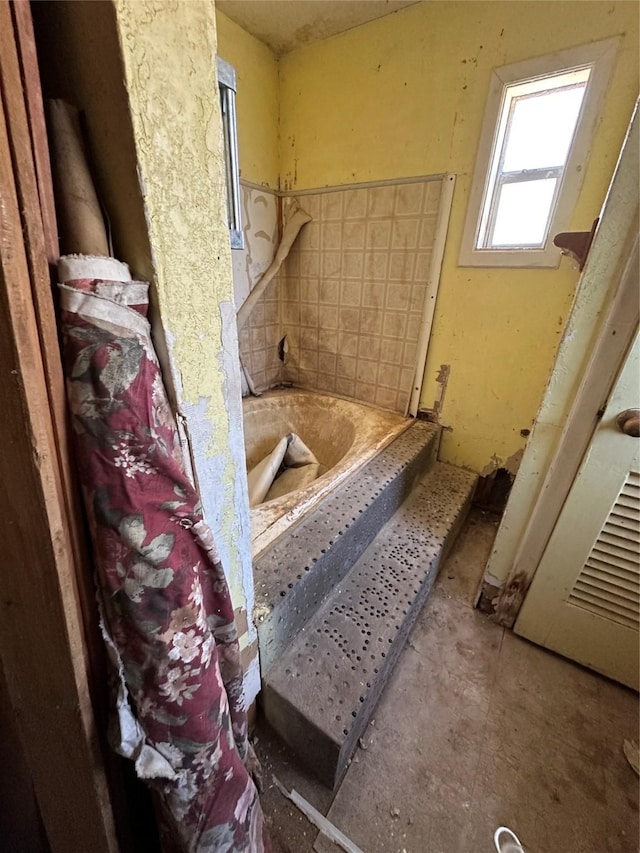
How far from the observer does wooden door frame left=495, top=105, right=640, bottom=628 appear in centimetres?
84

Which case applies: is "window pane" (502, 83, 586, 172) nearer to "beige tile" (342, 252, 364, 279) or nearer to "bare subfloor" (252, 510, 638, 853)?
"beige tile" (342, 252, 364, 279)

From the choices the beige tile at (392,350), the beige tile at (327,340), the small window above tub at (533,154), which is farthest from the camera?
the beige tile at (327,340)

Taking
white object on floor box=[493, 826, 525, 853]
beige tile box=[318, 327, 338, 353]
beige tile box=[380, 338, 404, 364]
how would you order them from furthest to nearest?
beige tile box=[318, 327, 338, 353], beige tile box=[380, 338, 404, 364], white object on floor box=[493, 826, 525, 853]

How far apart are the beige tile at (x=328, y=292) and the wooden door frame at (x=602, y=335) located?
134cm

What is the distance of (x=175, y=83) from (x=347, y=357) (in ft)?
5.85

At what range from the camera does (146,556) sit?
1.30 feet

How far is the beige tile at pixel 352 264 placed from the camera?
75.5 inches

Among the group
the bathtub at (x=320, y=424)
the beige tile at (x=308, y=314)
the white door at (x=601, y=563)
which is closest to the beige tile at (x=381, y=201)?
the beige tile at (x=308, y=314)

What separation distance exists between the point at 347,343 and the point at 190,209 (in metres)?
1.72

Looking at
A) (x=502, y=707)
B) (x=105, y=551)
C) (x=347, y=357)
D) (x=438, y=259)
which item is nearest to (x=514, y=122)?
(x=438, y=259)

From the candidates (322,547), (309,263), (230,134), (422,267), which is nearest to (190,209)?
(230,134)

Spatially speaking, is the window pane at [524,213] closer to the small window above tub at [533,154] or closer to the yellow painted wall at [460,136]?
the small window above tub at [533,154]

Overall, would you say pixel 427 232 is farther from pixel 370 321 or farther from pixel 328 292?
pixel 328 292

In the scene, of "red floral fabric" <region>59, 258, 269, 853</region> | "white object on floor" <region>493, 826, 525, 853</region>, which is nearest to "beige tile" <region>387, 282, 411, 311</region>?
"red floral fabric" <region>59, 258, 269, 853</region>
